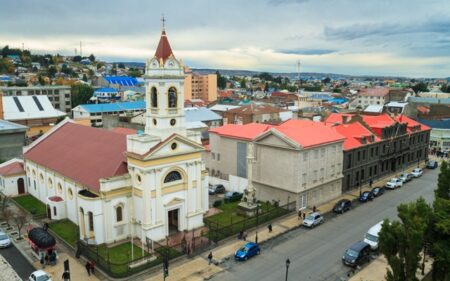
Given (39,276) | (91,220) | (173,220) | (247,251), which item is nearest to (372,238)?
(247,251)

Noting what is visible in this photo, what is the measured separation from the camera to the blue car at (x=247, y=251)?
33438 millimetres

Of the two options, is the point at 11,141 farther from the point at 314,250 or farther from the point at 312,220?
the point at 314,250

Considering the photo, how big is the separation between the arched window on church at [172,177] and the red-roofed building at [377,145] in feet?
82.5

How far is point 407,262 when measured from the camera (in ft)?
75.2

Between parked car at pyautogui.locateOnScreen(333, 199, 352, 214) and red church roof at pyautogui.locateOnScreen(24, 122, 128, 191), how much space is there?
978 inches

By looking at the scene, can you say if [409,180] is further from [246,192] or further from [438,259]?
[438,259]

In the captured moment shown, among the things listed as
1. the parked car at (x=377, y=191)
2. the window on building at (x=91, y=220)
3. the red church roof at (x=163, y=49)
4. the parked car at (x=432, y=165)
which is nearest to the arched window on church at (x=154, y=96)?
the red church roof at (x=163, y=49)

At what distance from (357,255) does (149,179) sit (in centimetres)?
1943

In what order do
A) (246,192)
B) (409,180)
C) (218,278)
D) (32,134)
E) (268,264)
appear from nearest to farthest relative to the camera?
(218,278), (268,264), (246,192), (409,180), (32,134)

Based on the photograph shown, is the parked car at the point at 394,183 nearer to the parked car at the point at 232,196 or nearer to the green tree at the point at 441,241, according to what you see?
the parked car at the point at 232,196

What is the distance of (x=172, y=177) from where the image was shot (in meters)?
37.4

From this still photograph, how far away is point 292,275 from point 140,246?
14.2 metres

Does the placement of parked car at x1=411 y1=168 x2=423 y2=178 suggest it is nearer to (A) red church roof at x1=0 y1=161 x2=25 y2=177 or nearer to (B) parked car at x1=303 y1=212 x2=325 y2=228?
(B) parked car at x1=303 y1=212 x2=325 y2=228

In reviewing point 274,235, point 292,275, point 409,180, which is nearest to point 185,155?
point 274,235
